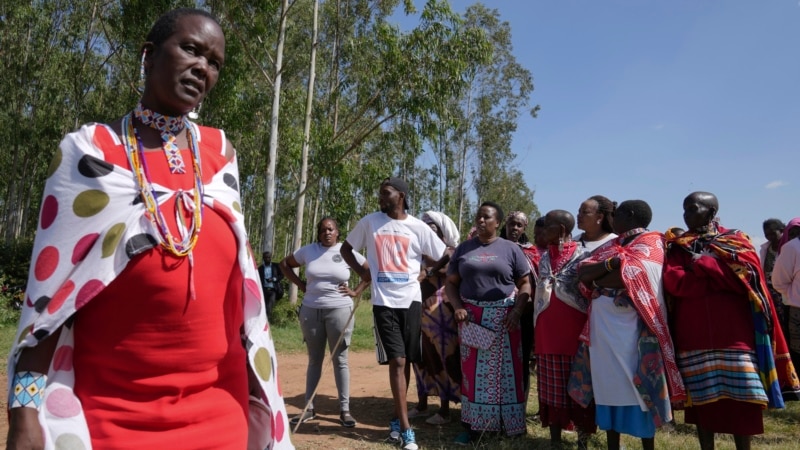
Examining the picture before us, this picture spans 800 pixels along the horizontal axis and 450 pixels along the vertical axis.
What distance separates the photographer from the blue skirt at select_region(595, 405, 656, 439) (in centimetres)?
379

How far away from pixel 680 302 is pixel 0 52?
2039cm

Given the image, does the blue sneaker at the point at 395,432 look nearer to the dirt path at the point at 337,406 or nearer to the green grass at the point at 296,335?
the dirt path at the point at 337,406

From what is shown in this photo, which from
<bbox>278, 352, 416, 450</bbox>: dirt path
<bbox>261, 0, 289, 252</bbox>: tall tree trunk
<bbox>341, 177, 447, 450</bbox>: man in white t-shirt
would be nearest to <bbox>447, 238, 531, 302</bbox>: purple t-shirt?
<bbox>341, 177, 447, 450</bbox>: man in white t-shirt

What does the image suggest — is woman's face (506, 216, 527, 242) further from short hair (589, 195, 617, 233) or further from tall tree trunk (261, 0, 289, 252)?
tall tree trunk (261, 0, 289, 252)

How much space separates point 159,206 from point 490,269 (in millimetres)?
3616

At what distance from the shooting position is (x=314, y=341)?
5438mm

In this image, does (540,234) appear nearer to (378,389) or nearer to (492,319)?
(492,319)

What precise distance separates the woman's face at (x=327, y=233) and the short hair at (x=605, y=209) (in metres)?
2.49

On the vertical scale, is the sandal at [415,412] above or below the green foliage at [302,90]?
below

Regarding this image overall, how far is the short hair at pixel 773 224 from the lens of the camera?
6656 millimetres

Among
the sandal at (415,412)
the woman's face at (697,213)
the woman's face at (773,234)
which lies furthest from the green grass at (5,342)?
the woman's face at (773,234)

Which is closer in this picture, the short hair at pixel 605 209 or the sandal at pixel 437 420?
the short hair at pixel 605 209

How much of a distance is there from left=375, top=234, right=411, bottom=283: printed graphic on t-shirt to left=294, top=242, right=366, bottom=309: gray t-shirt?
0.62 meters

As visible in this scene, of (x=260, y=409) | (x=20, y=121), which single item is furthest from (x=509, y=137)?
(x=260, y=409)
